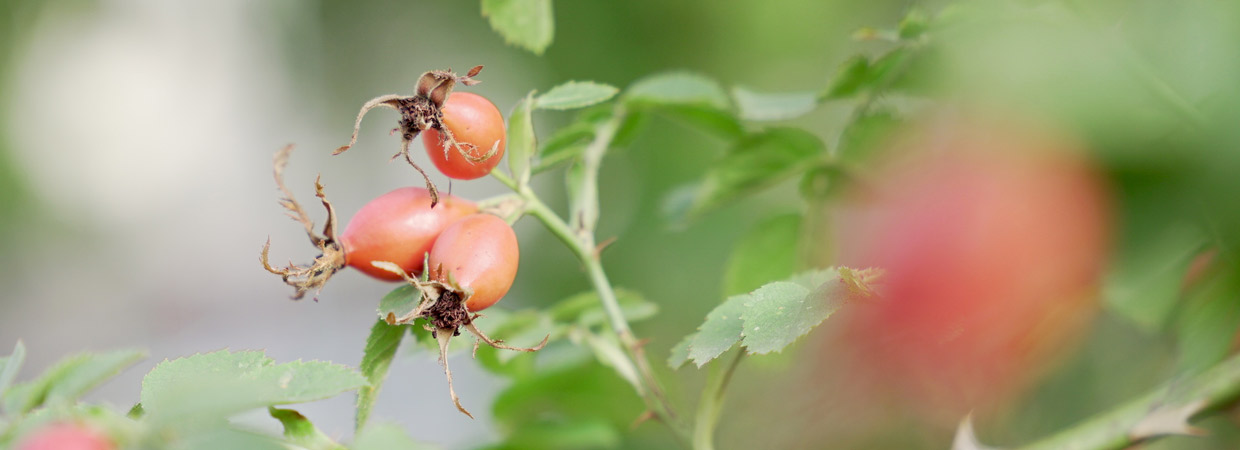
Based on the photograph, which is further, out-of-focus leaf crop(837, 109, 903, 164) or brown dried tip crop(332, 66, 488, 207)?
out-of-focus leaf crop(837, 109, 903, 164)

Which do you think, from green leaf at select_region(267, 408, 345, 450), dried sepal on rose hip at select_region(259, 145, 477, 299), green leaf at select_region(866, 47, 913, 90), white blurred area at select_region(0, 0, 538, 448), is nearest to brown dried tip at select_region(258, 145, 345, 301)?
dried sepal on rose hip at select_region(259, 145, 477, 299)

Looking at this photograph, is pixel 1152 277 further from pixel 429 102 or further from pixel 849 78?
pixel 429 102

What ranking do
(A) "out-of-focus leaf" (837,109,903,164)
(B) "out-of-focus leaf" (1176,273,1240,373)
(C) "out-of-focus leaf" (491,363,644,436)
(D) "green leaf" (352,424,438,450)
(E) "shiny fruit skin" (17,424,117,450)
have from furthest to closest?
1. (C) "out-of-focus leaf" (491,363,644,436)
2. (A) "out-of-focus leaf" (837,109,903,164)
3. (B) "out-of-focus leaf" (1176,273,1240,373)
4. (D) "green leaf" (352,424,438,450)
5. (E) "shiny fruit skin" (17,424,117,450)

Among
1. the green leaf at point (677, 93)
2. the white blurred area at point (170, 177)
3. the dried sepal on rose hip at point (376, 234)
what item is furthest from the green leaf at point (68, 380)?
the white blurred area at point (170, 177)

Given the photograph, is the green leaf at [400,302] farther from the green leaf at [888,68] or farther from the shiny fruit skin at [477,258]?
the green leaf at [888,68]

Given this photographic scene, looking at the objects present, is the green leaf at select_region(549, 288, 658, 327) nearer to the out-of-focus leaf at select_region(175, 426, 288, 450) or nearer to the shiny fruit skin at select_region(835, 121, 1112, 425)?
the shiny fruit skin at select_region(835, 121, 1112, 425)

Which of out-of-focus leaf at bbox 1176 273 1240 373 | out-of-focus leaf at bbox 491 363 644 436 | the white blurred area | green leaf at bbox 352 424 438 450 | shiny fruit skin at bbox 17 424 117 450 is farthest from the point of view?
the white blurred area

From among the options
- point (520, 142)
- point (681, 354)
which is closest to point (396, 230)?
point (520, 142)

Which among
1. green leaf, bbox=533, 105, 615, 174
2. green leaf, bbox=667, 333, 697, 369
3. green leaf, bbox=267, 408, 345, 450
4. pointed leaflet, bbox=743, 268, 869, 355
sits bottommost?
green leaf, bbox=267, 408, 345, 450
